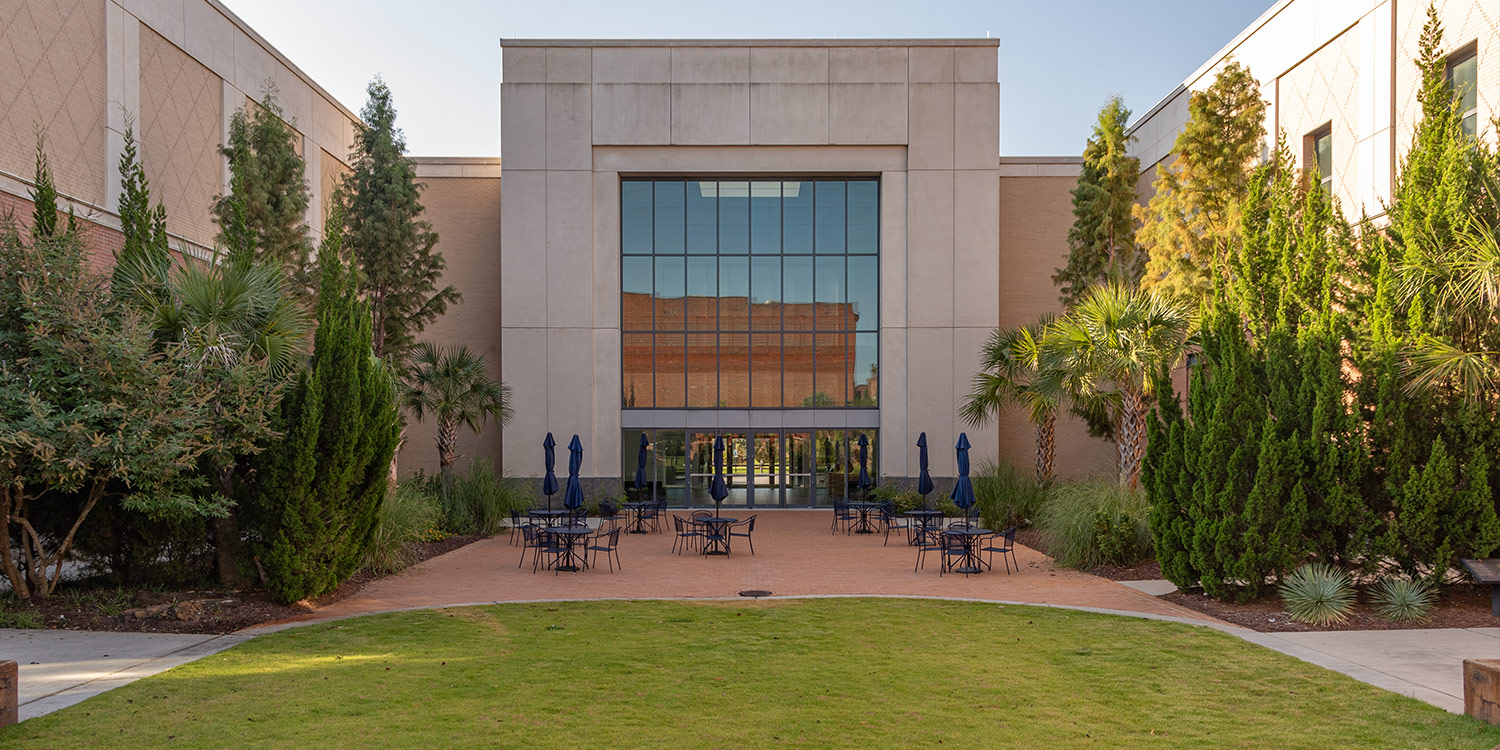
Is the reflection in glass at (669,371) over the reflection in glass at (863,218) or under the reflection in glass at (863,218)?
under

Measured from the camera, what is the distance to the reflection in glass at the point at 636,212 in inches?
1043

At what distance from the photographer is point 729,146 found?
85.0 feet

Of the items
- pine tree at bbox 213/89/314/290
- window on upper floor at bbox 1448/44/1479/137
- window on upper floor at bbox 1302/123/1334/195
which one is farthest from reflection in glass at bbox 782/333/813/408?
window on upper floor at bbox 1448/44/1479/137

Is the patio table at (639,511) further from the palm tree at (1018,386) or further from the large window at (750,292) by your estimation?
the palm tree at (1018,386)

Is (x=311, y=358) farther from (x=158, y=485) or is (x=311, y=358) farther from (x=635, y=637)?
(x=635, y=637)

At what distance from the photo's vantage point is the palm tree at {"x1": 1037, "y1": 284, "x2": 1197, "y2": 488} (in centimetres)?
1625

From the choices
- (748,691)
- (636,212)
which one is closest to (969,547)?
(748,691)

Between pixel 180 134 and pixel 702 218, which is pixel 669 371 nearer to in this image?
pixel 702 218

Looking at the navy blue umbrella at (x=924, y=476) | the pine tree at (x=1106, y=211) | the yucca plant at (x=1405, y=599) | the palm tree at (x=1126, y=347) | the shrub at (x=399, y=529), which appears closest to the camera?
the yucca plant at (x=1405, y=599)

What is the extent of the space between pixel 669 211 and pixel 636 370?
4.57 m

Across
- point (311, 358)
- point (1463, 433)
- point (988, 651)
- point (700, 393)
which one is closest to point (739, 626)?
point (988, 651)

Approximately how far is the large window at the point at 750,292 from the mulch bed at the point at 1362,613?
49.1 feet

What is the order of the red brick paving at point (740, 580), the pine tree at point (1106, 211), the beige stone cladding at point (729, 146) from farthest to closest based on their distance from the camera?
the beige stone cladding at point (729, 146) → the pine tree at point (1106, 211) → the red brick paving at point (740, 580)

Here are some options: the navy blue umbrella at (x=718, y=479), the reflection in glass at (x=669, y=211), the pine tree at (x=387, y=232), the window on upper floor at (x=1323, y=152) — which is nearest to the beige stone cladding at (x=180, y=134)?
the pine tree at (x=387, y=232)
